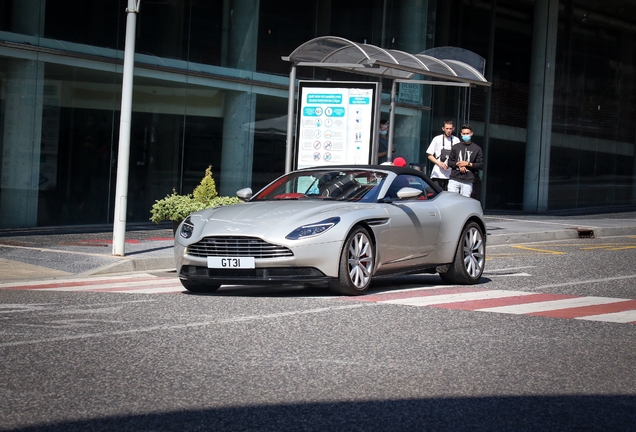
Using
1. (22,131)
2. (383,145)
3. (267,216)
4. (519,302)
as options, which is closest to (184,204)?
(267,216)

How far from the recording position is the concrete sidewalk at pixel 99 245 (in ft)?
42.5

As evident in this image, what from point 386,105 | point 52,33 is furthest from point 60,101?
point 386,105

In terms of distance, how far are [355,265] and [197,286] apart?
166 centimetres

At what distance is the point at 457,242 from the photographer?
39.9ft

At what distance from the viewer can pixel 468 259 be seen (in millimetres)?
12281

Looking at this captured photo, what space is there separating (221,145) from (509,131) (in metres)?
13.3

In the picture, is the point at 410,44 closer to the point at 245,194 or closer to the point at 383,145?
the point at 383,145

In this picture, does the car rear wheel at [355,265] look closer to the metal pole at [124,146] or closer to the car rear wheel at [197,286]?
the car rear wheel at [197,286]

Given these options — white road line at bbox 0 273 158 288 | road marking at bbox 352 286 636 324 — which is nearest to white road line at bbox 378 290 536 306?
road marking at bbox 352 286 636 324

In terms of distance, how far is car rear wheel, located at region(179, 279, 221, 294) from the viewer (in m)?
10.8

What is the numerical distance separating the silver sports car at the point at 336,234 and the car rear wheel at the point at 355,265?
0.03 ft

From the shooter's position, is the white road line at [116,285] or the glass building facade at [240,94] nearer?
the white road line at [116,285]

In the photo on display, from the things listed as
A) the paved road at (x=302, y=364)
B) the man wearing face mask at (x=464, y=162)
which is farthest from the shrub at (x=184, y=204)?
A: the man wearing face mask at (x=464, y=162)

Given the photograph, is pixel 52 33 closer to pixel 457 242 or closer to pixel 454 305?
pixel 457 242
